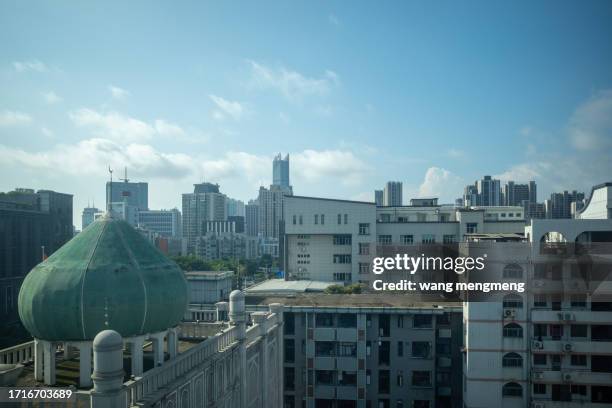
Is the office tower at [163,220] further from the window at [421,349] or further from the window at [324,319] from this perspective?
the window at [421,349]

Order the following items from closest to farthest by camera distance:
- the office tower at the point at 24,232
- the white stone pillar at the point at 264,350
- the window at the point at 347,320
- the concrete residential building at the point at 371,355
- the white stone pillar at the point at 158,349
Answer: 1. the white stone pillar at the point at 158,349
2. the white stone pillar at the point at 264,350
3. the concrete residential building at the point at 371,355
4. the window at the point at 347,320
5. the office tower at the point at 24,232

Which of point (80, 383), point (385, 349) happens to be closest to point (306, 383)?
point (385, 349)

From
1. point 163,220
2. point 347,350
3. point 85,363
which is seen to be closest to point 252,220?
point 163,220

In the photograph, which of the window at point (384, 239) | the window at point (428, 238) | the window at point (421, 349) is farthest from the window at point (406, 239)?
the window at point (421, 349)

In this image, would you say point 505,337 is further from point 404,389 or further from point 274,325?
point 274,325

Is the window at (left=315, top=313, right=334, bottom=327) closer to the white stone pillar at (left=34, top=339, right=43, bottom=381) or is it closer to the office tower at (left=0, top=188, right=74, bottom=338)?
the white stone pillar at (left=34, top=339, right=43, bottom=381)

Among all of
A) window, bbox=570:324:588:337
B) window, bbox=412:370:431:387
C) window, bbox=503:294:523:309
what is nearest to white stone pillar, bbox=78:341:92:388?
window, bbox=503:294:523:309

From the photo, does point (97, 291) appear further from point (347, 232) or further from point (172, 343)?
point (347, 232)
